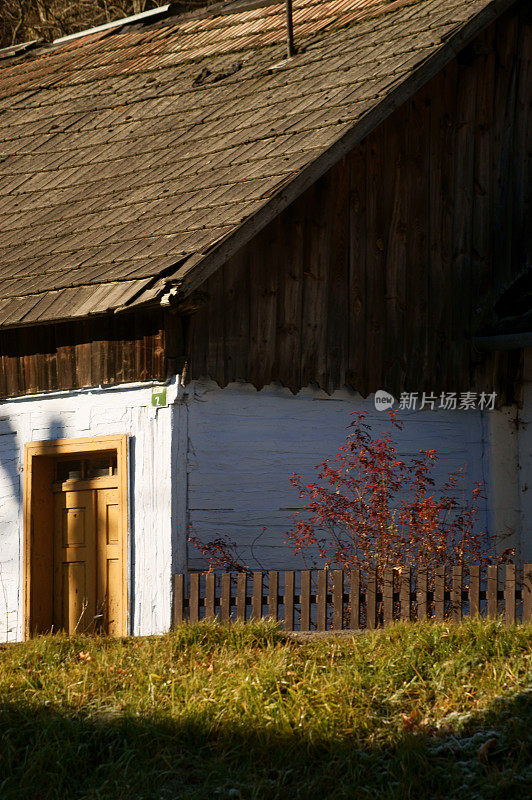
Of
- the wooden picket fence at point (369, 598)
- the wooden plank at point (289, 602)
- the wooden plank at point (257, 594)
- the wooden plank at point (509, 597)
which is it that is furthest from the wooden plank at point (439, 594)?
the wooden plank at point (257, 594)

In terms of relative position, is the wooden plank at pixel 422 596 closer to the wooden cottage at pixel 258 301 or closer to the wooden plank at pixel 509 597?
the wooden plank at pixel 509 597

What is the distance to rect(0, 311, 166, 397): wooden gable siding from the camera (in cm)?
1077

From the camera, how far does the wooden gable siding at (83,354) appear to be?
10.8m

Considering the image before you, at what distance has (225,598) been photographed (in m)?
9.91

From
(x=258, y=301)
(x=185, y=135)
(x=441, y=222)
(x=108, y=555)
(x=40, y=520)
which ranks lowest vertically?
(x=108, y=555)

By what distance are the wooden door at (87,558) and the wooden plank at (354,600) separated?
2.60 metres

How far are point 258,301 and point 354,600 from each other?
10.3ft

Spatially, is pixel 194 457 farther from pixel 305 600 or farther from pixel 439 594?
pixel 439 594

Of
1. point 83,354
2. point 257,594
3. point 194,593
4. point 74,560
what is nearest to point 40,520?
point 74,560

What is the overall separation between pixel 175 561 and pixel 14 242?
429 cm

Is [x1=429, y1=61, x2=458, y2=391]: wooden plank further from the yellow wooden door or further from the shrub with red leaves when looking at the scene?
the yellow wooden door

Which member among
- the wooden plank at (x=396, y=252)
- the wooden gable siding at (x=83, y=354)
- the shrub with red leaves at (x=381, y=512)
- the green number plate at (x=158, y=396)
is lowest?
the shrub with red leaves at (x=381, y=512)

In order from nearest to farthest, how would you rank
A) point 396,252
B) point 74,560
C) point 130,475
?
point 130,475 < point 74,560 < point 396,252

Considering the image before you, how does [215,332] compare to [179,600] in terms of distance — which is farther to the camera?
[215,332]
